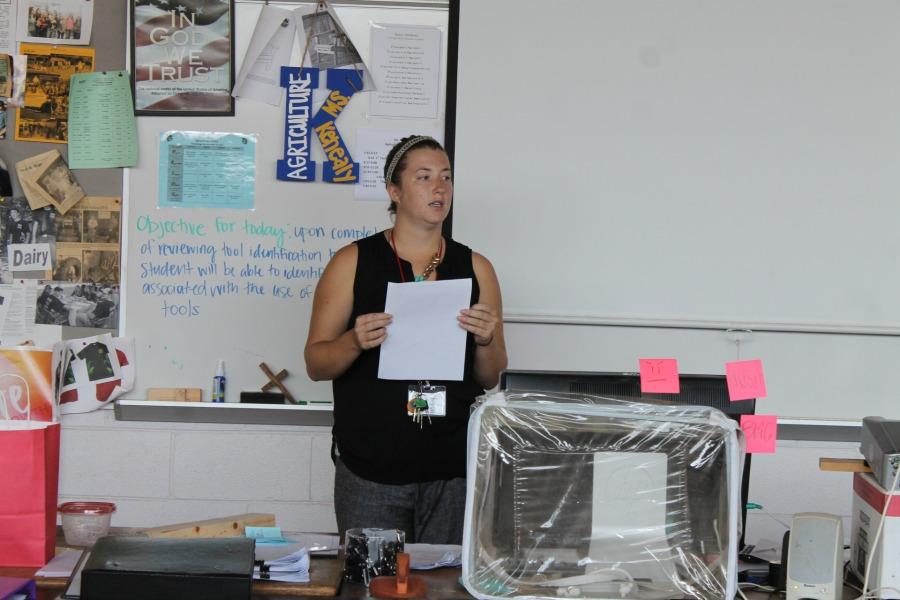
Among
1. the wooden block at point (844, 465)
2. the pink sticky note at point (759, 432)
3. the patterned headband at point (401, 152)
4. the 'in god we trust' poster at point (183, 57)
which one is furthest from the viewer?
the 'in god we trust' poster at point (183, 57)

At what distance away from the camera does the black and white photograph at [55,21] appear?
9.62 feet

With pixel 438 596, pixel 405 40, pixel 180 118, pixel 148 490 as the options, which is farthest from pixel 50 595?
pixel 405 40

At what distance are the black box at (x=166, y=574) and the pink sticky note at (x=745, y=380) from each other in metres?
0.88

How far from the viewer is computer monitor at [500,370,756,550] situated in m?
1.74

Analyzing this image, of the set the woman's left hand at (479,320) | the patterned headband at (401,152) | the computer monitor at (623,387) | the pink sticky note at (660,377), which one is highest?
the patterned headband at (401,152)

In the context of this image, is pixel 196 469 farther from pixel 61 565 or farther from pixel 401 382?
pixel 61 565

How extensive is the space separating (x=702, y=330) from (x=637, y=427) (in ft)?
4.89

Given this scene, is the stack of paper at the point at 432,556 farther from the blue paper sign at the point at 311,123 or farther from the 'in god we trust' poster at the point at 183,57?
the 'in god we trust' poster at the point at 183,57

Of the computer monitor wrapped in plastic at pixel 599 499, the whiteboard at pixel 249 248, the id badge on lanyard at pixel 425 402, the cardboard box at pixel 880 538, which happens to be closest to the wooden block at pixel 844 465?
the cardboard box at pixel 880 538

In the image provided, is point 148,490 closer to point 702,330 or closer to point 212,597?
point 212,597

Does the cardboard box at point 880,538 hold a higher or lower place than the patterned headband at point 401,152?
lower

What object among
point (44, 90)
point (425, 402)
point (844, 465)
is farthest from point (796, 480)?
point (44, 90)

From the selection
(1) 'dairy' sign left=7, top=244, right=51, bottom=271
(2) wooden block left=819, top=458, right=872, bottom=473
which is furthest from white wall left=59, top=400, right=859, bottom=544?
(2) wooden block left=819, top=458, right=872, bottom=473

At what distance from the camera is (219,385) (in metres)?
2.93
